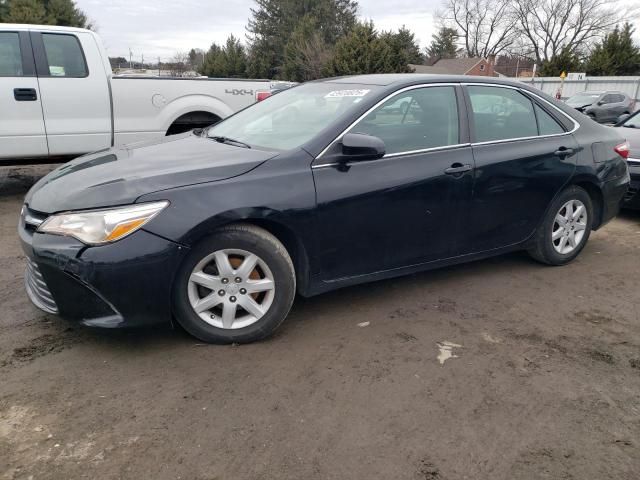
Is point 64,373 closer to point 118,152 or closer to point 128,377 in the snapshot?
point 128,377

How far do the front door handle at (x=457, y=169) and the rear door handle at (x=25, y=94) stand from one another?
16.5ft

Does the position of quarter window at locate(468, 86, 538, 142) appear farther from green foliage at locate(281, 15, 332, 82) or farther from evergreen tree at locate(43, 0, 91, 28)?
evergreen tree at locate(43, 0, 91, 28)

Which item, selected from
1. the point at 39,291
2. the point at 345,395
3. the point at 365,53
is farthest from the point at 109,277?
the point at 365,53

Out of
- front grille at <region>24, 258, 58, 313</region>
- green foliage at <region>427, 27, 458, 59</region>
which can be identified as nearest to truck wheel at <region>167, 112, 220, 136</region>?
front grille at <region>24, 258, 58, 313</region>

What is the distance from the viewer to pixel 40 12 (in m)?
31.8

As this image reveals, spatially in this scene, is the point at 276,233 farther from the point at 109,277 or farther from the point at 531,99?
the point at 531,99

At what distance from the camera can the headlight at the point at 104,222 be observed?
2.81m

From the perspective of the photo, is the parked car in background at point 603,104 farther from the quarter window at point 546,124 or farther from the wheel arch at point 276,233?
the wheel arch at point 276,233

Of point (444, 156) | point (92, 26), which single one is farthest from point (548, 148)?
point (92, 26)

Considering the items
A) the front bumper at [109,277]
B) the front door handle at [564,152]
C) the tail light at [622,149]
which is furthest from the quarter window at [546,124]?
the front bumper at [109,277]

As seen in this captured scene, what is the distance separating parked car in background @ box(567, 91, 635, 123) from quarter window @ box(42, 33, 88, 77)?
759 inches

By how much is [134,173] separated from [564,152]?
336 cm

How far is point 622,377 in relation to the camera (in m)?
2.99

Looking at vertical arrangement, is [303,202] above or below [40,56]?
below
